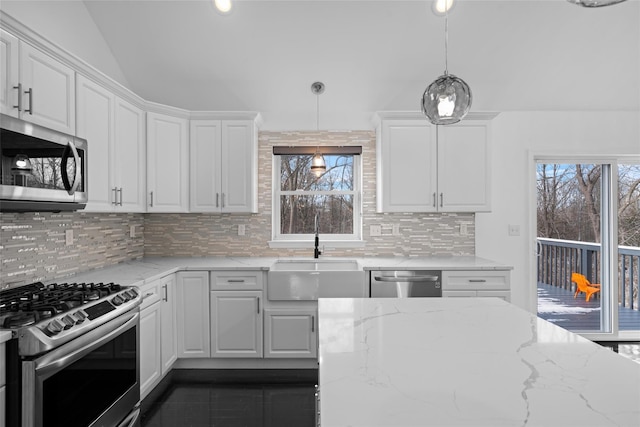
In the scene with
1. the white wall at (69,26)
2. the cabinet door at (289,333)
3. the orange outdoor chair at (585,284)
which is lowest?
the cabinet door at (289,333)

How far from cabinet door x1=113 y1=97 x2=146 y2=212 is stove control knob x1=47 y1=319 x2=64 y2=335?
54.3 inches

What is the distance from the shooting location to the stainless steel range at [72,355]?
1533 mm

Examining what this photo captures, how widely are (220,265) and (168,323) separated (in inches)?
23.8

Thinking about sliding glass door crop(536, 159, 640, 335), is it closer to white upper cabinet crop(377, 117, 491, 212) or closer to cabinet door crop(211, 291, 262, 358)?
white upper cabinet crop(377, 117, 491, 212)

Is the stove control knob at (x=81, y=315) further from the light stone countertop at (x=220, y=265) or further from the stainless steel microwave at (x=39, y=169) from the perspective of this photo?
the light stone countertop at (x=220, y=265)

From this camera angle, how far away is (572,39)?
3.21m

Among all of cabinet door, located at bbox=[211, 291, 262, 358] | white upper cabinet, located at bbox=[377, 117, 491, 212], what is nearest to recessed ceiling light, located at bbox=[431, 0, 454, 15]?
white upper cabinet, located at bbox=[377, 117, 491, 212]

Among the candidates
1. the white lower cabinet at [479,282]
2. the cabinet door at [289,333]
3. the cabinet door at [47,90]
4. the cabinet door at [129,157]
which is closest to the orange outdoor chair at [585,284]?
the white lower cabinet at [479,282]

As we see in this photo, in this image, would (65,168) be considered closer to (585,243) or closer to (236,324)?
(236,324)

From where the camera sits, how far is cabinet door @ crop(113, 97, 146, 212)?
2873mm

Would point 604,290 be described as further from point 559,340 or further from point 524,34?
point 559,340

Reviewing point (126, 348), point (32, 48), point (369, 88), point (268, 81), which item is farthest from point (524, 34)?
point (126, 348)

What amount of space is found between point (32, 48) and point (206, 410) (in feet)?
7.97

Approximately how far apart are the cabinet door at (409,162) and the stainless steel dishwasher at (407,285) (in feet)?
2.16
